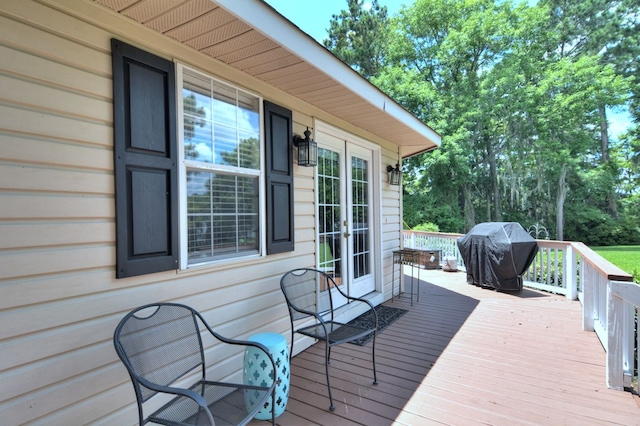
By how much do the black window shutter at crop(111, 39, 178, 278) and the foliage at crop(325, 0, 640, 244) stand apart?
41.7ft

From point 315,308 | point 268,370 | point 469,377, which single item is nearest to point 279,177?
point 315,308

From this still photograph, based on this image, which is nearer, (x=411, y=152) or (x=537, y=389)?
(x=537, y=389)

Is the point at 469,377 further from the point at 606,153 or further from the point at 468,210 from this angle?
the point at 606,153

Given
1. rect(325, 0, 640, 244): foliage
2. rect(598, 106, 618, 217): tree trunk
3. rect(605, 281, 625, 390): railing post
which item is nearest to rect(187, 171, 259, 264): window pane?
rect(605, 281, 625, 390): railing post

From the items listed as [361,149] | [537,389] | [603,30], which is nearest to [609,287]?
[537,389]

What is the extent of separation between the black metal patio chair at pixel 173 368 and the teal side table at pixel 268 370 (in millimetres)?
232

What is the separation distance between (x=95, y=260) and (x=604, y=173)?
19.7 m

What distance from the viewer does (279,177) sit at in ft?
9.18

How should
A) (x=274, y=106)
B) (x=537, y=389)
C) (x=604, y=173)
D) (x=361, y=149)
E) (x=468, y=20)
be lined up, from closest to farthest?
(x=537, y=389) < (x=274, y=106) < (x=361, y=149) < (x=468, y=20) < (x=604, y=173)

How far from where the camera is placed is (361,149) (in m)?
4.43

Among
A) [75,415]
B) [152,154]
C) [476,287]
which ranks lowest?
[476,287]

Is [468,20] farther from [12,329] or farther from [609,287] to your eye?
[12,329]

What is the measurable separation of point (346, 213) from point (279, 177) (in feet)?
4.89

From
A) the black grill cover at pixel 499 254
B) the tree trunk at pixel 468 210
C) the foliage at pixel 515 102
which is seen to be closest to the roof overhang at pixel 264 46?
the black grill cover at pixel 499 254
